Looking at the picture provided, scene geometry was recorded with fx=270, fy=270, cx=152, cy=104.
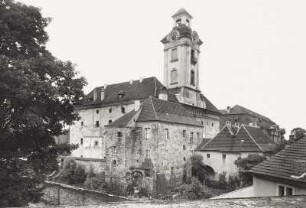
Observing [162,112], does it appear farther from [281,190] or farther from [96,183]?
[281,190]

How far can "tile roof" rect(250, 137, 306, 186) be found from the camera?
38.3 feet

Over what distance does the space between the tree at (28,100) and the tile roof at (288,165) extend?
9.66 meters

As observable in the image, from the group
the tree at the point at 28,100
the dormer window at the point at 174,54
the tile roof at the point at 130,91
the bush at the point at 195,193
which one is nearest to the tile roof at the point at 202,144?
the tile roof at the point at 130,91

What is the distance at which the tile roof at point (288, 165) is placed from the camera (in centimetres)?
1167

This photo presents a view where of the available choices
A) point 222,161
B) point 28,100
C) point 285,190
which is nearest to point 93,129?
point 222,161

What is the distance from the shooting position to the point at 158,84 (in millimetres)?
42812

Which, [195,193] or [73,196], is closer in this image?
[195,193]

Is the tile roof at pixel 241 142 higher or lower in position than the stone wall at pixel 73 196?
higher

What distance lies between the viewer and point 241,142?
3266 centimetres

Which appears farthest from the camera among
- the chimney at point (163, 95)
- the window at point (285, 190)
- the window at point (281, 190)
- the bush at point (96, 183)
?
the chimney at point (163, 95)

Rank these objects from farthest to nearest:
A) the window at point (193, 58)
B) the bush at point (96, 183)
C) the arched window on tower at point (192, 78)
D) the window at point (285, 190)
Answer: the arched window on tower at point (192, 78)
the window at point (193, 58)
the bush at point (96, 183)
the window at point (285, 190)

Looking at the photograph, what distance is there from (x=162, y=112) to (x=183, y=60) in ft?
48.0

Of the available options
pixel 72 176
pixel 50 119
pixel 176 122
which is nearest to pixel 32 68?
pixel 50 119

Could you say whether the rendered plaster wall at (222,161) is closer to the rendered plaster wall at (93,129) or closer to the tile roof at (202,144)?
the tile roof at (202,144)
